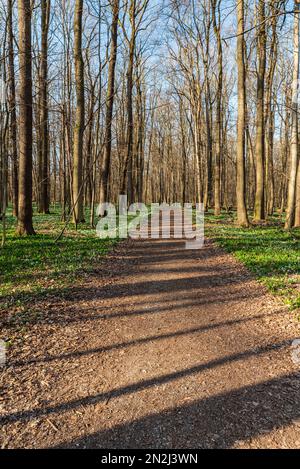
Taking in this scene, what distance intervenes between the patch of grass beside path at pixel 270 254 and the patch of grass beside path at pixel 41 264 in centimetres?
392

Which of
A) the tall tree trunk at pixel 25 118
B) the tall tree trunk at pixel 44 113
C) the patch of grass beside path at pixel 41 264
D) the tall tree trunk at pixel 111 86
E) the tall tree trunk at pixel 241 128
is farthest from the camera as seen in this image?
the tall tree trunk at pixel 44 113

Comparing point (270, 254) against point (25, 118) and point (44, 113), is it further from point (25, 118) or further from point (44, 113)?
point (44, 113)

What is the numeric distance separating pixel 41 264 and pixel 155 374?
5363 millimetres

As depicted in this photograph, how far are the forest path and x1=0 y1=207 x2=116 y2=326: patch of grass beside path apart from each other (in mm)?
578

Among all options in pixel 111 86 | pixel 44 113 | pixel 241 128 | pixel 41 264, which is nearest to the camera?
pixel 41 264

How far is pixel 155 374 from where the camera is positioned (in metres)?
3.70

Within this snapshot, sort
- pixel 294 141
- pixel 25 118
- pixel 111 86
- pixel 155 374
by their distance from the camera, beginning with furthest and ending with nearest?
pixel 111 86 < pixel 294 141 < pixel 25 118 < pixel 155 374

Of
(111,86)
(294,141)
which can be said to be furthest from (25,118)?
(294,141)

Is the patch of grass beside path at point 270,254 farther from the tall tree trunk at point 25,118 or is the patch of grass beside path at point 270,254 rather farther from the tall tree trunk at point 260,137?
the tall tree trunk at point 25,118

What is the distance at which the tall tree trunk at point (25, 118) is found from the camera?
416 inches

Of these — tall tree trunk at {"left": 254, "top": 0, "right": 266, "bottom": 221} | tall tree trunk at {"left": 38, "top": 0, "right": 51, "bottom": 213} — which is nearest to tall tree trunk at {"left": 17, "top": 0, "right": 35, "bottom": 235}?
tall tree trunk at {"left": 38, "top": 0, "right": 51, "bottom": 213}

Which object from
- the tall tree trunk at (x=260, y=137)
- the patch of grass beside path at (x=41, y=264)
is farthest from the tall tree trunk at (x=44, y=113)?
the tall tree trunk at (x=260, y=137)

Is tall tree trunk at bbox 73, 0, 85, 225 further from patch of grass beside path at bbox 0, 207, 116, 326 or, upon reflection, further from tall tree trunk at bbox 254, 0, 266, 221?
tall tree trunk at bbox 254, 0, 266, 221
